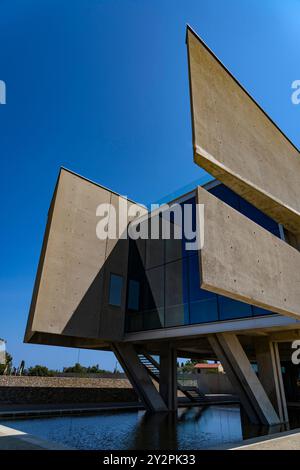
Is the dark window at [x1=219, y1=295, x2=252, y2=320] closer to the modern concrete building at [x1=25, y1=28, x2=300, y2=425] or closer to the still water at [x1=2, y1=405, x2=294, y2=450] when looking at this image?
the modern concrete building at [x1=25, y1=28, x2=300, y2=425]

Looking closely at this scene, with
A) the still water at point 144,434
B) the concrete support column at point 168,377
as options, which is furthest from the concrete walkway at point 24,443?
the concrete support column at point 168,377

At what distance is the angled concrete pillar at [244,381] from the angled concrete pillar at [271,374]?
77 cm

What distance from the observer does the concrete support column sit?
57.7ft

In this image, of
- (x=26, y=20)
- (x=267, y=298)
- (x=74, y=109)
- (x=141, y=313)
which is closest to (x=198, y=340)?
(x=141, y=313)

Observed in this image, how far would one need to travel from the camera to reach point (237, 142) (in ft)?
20.3

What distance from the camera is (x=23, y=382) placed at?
18406 mm

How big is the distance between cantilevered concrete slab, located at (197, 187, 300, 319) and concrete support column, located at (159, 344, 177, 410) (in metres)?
13.4

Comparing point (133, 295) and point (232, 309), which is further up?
point (133, 295)

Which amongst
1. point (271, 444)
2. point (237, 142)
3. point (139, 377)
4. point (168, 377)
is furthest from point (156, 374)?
point (237, 142)

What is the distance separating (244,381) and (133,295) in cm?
754

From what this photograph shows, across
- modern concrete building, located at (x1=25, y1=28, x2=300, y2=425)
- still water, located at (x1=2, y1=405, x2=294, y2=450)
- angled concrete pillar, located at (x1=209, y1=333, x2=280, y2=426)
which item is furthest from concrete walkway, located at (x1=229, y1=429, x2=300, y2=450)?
angled concrete pillar, located at (x1=209, y1=333, x2=280, y2=426)

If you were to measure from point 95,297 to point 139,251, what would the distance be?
4182mm

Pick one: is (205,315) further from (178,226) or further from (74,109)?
(74,109)

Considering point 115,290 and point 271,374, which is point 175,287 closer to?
point 115,290
